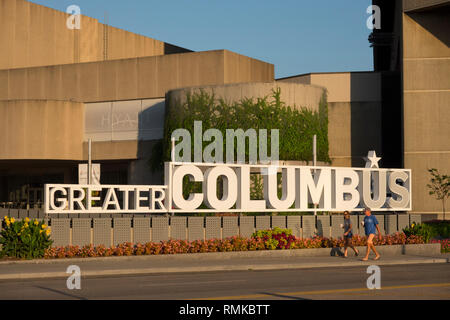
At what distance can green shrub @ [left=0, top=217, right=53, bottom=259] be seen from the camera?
24969mm

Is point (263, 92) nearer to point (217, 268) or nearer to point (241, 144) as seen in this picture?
point (241, 144)

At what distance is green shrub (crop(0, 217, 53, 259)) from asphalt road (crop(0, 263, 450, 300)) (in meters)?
5.42

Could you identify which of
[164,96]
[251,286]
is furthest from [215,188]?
[164,96]

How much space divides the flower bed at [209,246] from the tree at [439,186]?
19928 millimetres

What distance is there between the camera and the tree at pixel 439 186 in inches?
1966

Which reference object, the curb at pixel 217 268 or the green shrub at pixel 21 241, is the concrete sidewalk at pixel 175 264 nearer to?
the curb at pixel 217 268

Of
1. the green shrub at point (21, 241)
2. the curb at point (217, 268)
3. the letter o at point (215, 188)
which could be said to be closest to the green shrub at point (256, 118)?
the letter o at point (215, 188)

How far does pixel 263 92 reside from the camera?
50.7 m

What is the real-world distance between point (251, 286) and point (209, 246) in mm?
10065

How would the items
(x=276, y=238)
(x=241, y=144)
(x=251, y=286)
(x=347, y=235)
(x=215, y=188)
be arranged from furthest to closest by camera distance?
(x=241, y=144), (x=215, y=188), (x=276, y=238), (x=347, y=235), (x=251, y=286)

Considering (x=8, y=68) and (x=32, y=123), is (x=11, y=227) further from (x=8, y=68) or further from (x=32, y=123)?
(x=8, y=68)
